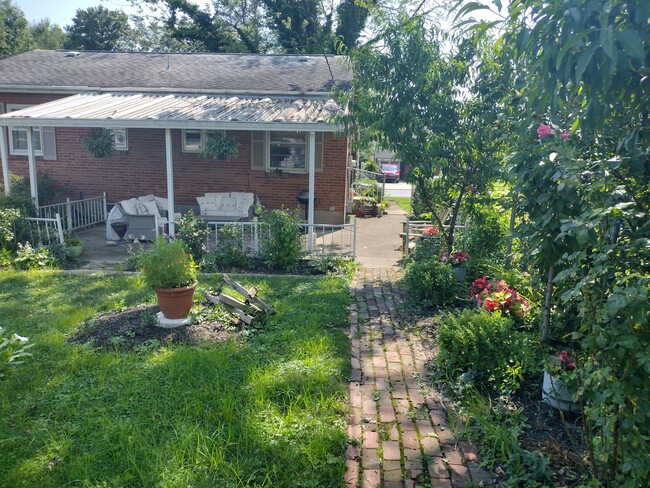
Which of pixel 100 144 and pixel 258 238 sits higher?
pixel 100 144

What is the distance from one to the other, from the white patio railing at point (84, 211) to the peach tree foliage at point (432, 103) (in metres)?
8.09

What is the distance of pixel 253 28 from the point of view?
2942cm

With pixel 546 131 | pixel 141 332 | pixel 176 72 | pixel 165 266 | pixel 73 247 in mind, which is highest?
pixel 176 72

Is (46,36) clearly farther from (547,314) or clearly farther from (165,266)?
(547,314)

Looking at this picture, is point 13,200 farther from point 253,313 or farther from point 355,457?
point 355,457

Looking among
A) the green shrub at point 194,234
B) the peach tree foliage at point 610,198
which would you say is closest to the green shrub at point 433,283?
the peach tree foliage at point 610,198

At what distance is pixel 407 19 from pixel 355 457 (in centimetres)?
643

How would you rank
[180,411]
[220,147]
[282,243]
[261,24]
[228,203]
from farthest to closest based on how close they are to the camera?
[261,24], [228,203], [220,147], [282,243], [180,411]

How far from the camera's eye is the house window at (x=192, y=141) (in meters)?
13.5

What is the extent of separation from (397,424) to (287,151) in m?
10.2

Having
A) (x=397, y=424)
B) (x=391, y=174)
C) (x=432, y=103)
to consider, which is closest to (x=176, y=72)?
(x=432, y=103)

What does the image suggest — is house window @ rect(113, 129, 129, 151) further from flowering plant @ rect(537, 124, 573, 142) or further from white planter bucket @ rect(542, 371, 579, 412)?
Result: white planter bucket @ rect(542, 371, 579, 412)

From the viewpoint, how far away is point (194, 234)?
9.15 m

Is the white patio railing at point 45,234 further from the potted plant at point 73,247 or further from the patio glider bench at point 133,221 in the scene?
the patio glider bench at point 133,221
